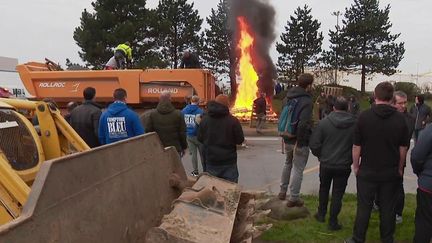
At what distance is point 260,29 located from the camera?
26.4 metres

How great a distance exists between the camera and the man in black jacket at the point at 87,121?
7109 mm

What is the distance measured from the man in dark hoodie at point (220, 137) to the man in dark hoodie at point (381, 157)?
5.52 feet

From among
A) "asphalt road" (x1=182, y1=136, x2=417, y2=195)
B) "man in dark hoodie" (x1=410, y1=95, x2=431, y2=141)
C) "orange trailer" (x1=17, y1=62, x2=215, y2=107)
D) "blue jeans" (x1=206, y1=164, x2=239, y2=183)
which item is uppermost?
"orange trailer" (x1=17, y1=62, x2=215, y2=107)

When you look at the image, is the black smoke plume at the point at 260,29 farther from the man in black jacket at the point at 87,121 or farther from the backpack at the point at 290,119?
the backpack at the point at 290,119

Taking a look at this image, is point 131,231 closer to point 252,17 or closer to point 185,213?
point 185,213

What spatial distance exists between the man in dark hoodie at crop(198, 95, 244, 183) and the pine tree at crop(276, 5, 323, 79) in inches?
1539

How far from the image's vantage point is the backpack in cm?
650

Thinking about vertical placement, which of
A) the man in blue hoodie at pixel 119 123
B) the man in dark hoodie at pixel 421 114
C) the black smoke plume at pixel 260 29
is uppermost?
the black smoke plume at pixel 260 29

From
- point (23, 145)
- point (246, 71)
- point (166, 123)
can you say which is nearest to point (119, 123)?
point (166, 123)

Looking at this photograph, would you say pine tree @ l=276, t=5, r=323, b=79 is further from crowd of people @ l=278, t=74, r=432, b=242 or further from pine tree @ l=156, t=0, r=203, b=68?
crowd of people @ l=278, t=74, r=432, b=242

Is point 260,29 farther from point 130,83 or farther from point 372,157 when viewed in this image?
point 372,157

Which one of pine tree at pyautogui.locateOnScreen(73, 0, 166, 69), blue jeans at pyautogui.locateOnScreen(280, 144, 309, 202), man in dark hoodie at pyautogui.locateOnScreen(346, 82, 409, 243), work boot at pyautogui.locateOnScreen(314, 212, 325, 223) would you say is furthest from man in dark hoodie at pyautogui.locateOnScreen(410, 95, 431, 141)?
pine tree at pyautogui.locateOnScreen(73, 0, 166, 69)

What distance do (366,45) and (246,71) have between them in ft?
77.3

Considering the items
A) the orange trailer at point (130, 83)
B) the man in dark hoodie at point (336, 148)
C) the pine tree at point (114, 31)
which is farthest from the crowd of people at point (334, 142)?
the pine tree at point (114, 31)
